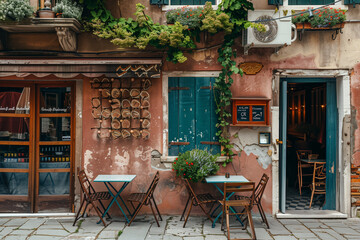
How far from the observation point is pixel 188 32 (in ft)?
18.9

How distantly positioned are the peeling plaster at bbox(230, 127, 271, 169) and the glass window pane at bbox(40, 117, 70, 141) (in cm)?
359

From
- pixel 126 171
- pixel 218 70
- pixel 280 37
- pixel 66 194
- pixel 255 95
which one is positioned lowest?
pixel 66 194

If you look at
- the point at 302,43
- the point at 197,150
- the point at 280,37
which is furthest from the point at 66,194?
the point at 302,43

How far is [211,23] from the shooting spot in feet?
17.7

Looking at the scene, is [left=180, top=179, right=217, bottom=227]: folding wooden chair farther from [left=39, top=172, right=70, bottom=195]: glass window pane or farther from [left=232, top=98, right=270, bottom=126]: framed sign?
[left=39, top=172, right=70, bottom=195]: glass window pane

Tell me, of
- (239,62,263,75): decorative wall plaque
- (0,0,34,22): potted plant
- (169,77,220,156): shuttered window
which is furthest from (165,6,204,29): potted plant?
(0,0,34,22): potted plant

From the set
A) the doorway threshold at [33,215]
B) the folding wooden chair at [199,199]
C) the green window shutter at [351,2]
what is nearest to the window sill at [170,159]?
the folding wooden chair at [199,199]

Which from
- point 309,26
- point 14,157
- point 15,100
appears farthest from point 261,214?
point 15,100

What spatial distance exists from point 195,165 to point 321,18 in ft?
12.4

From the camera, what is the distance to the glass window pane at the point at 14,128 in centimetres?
616

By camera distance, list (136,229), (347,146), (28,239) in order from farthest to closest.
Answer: (347,146) < (136,229) < (28,239)

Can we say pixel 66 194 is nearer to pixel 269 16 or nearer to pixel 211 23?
pixel 211 23

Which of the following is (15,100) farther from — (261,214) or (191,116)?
(261,214)

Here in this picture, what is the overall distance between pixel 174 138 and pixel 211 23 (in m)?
2.43
